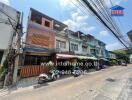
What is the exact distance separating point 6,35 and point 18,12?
124 inches

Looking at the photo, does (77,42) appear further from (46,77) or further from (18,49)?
(18,49)

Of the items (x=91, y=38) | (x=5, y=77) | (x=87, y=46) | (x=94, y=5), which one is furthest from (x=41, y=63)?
(x=91, y=38)

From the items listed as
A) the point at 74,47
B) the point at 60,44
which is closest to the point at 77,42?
the point at 74,47

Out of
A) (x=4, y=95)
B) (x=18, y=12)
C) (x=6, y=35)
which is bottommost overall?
(x=4, y=95)

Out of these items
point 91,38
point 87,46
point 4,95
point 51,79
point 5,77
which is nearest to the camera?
point 4,95

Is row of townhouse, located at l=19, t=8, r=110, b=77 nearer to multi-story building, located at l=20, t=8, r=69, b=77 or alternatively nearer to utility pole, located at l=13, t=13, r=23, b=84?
multi-story building, located at l=20, t=8, r=69, b=77

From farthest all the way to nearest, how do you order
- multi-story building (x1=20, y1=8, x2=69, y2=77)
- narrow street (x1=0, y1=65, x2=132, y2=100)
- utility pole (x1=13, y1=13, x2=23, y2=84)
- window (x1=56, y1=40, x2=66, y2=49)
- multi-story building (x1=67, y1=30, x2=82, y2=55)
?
multi-story building (x1=67, y1=30, x2=82, y2=55) < window (x1=56, y1=40, x2=66, y2=49) < multi-story building (x1=20, y1=8, x2=69, y2=77) < utility pole (x1=13, y1=13, x2=23, y2=84) < narrow street (x1=0, y1=65, x2=132, y2=100)

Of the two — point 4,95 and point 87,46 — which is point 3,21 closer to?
point 4,95

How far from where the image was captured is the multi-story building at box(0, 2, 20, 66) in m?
14.1

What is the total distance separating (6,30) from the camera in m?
14.6

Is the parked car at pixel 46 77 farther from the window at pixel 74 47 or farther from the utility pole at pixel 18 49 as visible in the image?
the window at pixel 74 47

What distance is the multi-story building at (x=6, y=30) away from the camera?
14148 millimetres

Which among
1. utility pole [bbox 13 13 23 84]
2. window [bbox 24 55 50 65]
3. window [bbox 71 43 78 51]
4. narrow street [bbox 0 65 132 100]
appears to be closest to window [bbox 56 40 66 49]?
window [bbox 71 43 78 51]

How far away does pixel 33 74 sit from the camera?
56.5 feet
